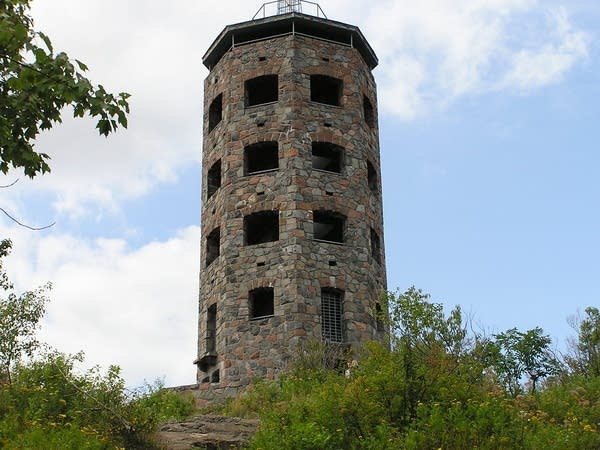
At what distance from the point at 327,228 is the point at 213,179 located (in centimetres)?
368

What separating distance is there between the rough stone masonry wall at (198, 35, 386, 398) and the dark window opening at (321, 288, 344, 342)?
231 mm

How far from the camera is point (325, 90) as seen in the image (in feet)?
92.4

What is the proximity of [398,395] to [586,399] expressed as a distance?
4269 millimetres

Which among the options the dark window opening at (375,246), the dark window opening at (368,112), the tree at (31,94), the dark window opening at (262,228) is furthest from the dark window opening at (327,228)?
the tree at (31,94)

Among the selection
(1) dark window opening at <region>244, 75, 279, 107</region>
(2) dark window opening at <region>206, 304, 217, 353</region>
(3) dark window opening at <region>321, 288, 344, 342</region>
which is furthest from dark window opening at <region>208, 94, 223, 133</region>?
(3) dark window opening at <region>321, 288, 344, 342</region>

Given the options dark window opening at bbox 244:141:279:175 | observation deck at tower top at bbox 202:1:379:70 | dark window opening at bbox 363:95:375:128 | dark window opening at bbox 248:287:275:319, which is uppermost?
observation deck at tower top at bbox 202:1:379:70

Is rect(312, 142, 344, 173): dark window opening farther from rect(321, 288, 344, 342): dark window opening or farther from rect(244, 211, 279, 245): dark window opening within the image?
rect(321, 288, 344, 342): dark window opening

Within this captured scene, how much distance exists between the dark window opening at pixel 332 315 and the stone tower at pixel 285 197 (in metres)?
0.03

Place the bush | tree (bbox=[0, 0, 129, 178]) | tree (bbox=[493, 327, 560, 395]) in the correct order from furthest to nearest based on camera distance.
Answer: tree (bbox=[493, 327, 560, 395]), the bush, tree (bbox=[0, 0, 129, 178])

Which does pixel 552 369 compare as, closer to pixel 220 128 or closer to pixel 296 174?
pixel 296 174

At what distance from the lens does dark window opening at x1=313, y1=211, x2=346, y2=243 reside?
1007 inches

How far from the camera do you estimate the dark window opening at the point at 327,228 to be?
25.6 meters

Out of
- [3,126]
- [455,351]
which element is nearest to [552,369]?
[455,351]

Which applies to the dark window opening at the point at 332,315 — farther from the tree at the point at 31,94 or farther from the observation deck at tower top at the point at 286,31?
the tree at the point at 31,94
